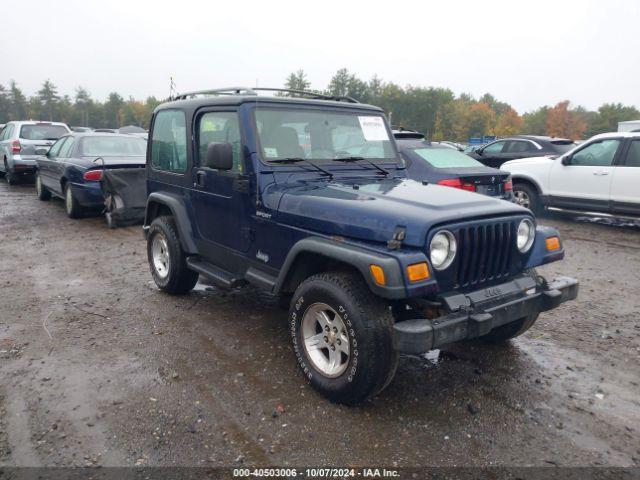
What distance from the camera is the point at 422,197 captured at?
11.3 feet

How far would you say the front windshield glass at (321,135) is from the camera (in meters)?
3.97

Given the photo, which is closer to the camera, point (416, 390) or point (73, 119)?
point (416, 390)

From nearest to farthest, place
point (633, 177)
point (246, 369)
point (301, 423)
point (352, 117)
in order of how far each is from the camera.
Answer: point (301, 423) → point (246, 369) → point (352, 117) → point (633, 177)

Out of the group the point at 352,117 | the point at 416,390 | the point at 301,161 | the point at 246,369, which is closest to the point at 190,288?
the point at 246,369

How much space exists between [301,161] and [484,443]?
7.94 feet

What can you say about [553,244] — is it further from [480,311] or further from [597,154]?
[597,154]

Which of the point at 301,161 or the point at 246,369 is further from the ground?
the point at 301,161

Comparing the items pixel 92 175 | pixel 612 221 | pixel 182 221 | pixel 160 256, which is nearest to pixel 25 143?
pixel 92 175

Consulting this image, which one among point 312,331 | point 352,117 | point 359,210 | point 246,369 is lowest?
point 246,369

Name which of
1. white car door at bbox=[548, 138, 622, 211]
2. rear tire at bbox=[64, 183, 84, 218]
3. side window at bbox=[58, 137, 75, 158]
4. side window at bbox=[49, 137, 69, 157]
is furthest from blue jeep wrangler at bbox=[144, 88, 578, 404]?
side window at bbox=[49, 137, 69, 157]

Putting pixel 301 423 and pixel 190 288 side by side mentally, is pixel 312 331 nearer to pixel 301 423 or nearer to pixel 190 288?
pixel 301 423

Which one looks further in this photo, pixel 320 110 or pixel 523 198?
pixel 523 198

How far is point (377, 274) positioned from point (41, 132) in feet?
46.2

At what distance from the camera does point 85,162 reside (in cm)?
890
